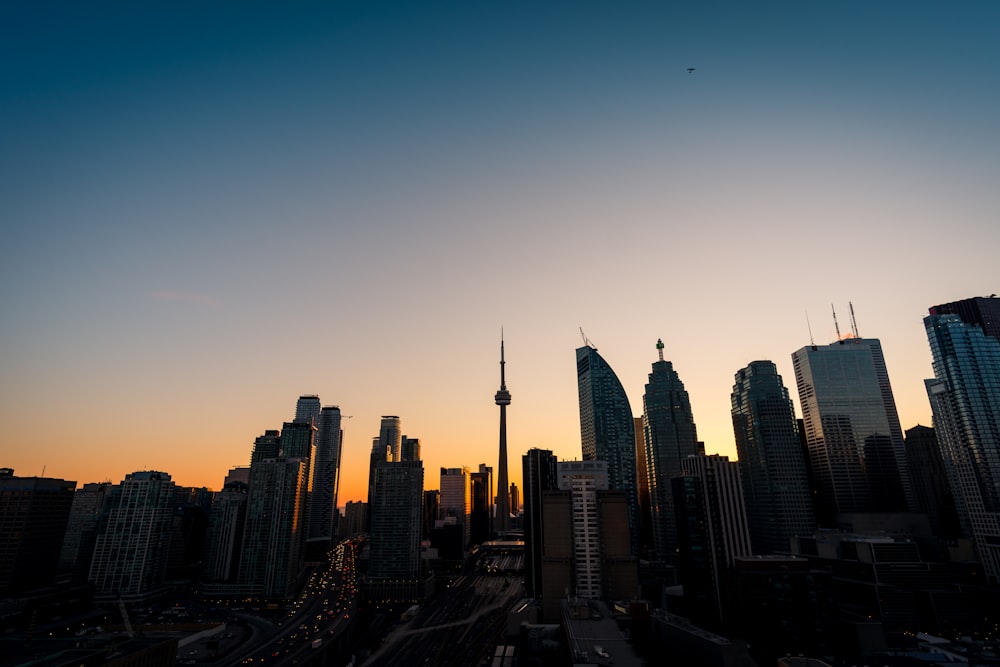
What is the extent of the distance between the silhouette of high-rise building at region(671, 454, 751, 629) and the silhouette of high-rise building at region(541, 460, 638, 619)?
20545mm

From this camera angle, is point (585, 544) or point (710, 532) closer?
point (585, 544)

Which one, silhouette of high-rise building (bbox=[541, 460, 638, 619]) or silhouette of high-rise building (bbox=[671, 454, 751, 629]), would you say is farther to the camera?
silhouette of high-rise building (bbox=[541, 460, 638, 619])

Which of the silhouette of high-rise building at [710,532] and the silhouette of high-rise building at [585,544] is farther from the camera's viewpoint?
the silhouette of high-rise building at [585,544]

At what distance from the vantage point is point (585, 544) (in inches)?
6511

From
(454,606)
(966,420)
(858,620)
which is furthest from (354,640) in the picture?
(966,420)

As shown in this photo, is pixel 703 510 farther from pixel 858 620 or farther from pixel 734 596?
pixel 858 620

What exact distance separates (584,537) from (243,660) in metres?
104

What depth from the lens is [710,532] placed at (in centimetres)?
16712

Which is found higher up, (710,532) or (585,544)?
(710,532)

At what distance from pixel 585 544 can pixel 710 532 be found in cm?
4232

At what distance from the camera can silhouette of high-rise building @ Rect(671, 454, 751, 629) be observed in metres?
159

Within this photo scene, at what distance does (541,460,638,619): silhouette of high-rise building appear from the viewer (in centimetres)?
16088

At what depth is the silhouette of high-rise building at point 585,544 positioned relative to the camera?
160875 millimetres

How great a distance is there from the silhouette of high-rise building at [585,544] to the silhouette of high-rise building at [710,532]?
2055cm
